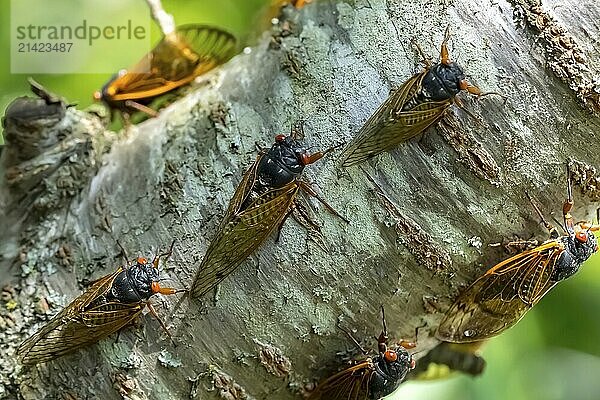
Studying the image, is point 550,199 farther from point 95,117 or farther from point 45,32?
point 45,32

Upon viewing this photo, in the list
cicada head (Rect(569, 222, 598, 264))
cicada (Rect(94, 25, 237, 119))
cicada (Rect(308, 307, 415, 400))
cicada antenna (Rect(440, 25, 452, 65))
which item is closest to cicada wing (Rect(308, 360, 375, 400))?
cicada (Rect(308, 307, 415, 400))

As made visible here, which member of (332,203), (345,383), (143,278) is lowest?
(345,383)

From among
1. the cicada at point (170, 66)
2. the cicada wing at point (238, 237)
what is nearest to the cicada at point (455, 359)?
the cicada wing at point (238, 237)

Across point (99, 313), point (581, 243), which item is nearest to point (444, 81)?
point (581, 243)

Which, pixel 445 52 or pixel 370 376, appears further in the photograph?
pixel 370 376

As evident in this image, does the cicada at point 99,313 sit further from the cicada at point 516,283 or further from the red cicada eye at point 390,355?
the cicada at point 516,283

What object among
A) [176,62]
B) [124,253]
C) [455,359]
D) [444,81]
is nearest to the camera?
[444,81]

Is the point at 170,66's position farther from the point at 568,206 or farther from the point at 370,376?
the point at 568,206

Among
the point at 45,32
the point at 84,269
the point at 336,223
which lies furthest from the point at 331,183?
the point at 45,32
